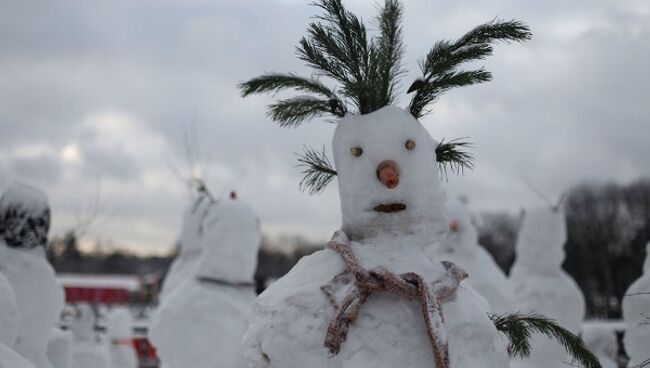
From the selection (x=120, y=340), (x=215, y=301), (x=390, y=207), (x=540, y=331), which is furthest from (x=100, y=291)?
(x=390, y=207)

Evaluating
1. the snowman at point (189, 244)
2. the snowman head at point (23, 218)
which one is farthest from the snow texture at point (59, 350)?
the snowman at point (189, 244)

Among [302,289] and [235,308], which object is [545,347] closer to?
[235,308]

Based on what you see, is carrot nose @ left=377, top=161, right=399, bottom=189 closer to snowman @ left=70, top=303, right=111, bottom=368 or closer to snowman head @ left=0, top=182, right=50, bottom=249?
snowman head @ left=0, top=182, right=50, bottom=249

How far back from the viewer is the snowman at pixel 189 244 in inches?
374

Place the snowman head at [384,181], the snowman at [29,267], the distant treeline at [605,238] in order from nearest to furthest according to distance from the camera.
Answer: the snowman head at [384,181] → the snowman at [29,267] → the distant treeline at [605,238]

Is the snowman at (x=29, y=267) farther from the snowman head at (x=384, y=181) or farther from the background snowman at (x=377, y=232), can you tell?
the snowman head at (x=384, y=181)

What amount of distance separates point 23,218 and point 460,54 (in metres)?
4.23

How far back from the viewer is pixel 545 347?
7480mm

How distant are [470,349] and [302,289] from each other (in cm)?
81

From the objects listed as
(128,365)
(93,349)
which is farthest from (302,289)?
(128,365)

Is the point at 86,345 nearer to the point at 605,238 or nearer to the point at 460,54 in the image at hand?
the point at 460,54

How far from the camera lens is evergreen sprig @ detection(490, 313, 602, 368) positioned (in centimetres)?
364

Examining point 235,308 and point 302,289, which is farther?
point 235,308

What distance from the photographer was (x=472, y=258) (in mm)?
9625
